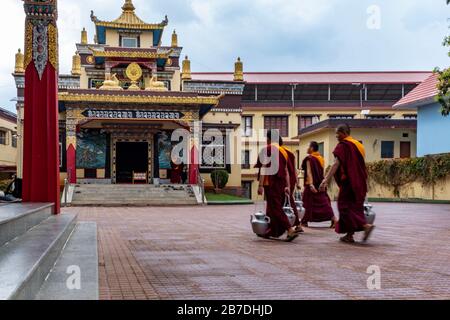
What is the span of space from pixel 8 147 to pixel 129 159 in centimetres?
1824

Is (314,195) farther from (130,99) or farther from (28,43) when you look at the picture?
(130,99)

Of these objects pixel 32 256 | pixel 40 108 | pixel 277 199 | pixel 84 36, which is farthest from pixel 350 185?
pixel 84 36

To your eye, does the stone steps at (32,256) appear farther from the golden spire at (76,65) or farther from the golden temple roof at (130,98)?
the golden spire at (76,65)

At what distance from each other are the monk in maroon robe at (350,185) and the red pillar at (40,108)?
498 cm

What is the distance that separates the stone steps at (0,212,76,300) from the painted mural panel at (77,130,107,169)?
2153 cm

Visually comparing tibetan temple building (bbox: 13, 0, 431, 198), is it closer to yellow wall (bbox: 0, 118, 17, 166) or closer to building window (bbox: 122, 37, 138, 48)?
building window (bbox: 122, 37, 138, 48)

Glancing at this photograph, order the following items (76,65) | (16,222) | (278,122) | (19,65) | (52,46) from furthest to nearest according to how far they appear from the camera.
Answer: (278,122), (76,65), (19,65), (52,46), (16,222)

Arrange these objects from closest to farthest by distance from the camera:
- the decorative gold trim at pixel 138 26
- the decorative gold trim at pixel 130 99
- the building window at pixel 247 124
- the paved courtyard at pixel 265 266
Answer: the paved courtyard at pixel 265 266
the decorative gold trim at pixel 130 99
the decorative gold trim at pixel 138 26
the building window at pixel 247 124

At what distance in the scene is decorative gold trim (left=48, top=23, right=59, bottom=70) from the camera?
1064 cm

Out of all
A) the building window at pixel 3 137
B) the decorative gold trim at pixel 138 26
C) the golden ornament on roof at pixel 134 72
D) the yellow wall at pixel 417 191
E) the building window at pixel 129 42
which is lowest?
the yellow wall at pixel 417 191

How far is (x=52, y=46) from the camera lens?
1070 cm

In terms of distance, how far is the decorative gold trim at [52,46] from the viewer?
10.6 metres

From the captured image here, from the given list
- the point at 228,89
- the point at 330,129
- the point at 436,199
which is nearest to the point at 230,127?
the point at 228,89

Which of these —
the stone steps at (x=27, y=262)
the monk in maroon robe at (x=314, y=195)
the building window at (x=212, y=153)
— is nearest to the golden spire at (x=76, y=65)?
the building window at (x=212, y=153)
